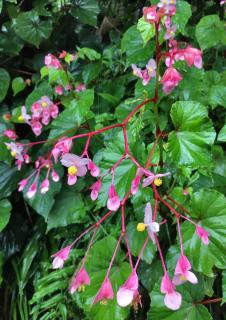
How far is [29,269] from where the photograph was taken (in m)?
1.51

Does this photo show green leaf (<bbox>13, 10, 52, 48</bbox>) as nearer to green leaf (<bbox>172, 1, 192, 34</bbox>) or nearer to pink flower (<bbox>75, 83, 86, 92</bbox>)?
pink flower (<bbox>75, 83, 86, 92</bbox>)

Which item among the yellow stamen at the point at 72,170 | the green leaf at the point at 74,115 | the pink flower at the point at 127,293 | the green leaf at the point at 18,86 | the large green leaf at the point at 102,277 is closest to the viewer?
the pink flower at the point at 127,293

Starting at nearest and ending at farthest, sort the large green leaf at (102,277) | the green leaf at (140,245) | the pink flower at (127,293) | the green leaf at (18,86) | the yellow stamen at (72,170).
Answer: the pink flower at (127,293), the yellow stamen at (72,170), the large green leaf at (102,277), the green leaf at (140,245), the green leaf at (18,86)

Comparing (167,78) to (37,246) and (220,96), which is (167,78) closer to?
(220,96)

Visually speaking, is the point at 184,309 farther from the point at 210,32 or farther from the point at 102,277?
the point at 210,32

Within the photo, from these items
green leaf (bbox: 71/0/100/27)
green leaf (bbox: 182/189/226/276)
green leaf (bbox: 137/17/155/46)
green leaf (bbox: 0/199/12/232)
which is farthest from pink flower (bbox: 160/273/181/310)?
green leaf (bbox: 71/0/100/27)

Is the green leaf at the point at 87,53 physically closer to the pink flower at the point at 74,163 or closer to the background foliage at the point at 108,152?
the background foliage at the point at 108,152

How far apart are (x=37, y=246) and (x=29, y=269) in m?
0.09

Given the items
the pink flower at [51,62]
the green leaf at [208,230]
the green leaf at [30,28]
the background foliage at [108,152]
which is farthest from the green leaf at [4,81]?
the green leaf at [208,230]

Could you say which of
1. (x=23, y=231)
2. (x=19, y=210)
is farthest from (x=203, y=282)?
(x=19, y=210)

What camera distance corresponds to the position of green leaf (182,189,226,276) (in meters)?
0.82

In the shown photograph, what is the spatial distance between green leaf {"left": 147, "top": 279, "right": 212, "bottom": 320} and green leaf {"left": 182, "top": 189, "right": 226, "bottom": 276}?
0.12 metres

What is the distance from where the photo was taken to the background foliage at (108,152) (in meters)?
0.86

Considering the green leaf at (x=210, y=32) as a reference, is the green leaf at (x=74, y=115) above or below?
below
